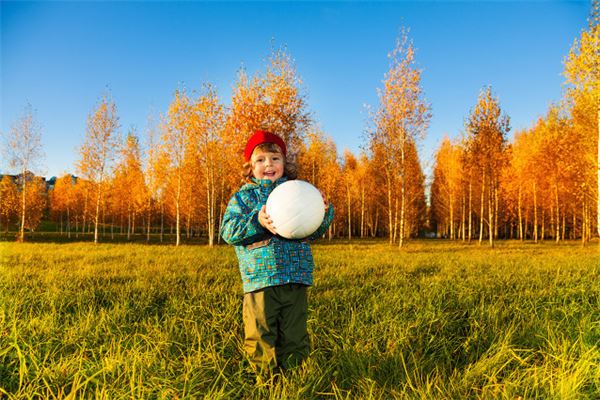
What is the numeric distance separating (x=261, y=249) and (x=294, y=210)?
610mm

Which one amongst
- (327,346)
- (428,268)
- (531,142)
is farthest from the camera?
(531,142)

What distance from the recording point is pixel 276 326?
3074 millimetres

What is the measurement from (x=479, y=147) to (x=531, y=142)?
11.2 metres

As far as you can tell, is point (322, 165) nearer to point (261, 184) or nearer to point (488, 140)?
point (488, 140)

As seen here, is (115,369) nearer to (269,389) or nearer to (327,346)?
(269,389)

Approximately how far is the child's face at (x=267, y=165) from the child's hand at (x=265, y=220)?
20.9 inches

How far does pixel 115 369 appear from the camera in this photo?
290 cm

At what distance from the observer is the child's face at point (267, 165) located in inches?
130

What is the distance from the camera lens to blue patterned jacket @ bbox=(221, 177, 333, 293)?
297cm

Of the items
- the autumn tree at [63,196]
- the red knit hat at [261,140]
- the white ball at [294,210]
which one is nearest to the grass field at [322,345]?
the white ball at [294,210]

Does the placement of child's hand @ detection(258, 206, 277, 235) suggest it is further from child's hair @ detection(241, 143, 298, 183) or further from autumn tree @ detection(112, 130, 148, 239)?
autumn tree @ detection(112, 130, 148, 239)

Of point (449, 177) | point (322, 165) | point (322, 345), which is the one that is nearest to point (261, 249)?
point (322, 345)

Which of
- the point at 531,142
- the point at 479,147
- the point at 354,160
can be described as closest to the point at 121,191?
the point at 354,160

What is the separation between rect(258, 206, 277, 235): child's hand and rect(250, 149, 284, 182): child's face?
53 centimetres
